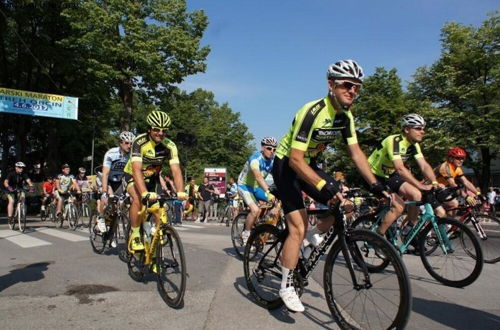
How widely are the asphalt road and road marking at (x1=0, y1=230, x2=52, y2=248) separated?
2283 mm

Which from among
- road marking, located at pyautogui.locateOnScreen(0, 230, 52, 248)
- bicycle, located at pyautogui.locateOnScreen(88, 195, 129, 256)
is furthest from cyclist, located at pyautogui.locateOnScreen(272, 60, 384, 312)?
road marking, located at pyautogui.locateOnScreen(0, 230, 52, 248)

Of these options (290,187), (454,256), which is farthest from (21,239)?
(454,256)

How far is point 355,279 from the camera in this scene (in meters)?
3.50

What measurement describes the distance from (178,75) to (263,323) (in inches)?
981

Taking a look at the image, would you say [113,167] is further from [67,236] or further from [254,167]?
[67,236]

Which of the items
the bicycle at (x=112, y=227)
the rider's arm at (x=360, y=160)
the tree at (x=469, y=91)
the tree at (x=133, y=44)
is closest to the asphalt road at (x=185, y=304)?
the bicycle at (x=112, y=227)

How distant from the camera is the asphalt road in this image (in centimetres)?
385

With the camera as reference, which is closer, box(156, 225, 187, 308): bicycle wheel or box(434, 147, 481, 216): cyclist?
box(156, 225, 187, 308): bicycle wheel

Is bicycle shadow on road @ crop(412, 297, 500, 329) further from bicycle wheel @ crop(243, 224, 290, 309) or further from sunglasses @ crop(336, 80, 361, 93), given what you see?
sunglasses @ crop(336, 80, 361, 93)

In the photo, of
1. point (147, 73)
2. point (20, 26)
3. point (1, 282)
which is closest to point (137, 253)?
point (1, 282)

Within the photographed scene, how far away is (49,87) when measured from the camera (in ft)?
94.1

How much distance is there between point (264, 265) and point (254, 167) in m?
2.53

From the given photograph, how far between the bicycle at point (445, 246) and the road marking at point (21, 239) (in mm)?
7249

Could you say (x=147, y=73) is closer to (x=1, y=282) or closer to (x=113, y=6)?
(x=113, y=6)
